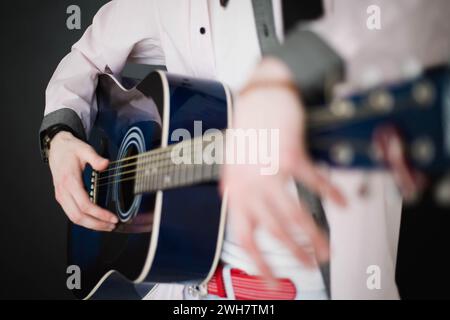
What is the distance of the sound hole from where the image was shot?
2.87ft

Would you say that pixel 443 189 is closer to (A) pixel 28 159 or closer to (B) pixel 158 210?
(B) pixel 158 210

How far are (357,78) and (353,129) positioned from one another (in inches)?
2.8

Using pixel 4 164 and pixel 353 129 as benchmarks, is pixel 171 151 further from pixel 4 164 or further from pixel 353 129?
pixel 4 164

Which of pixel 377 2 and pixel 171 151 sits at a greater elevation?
pixel 377 2

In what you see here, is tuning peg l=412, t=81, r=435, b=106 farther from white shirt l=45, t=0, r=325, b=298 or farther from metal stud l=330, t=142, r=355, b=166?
white shirt l=45, t=0, r=325, b=298

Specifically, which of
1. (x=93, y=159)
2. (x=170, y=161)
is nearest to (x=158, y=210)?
(x=170, y=161)

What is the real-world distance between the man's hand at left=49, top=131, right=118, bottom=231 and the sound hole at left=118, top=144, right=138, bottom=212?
0.04m

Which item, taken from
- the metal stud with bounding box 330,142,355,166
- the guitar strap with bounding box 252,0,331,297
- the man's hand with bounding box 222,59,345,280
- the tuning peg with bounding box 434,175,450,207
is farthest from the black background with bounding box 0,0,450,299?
the tuning peg with bounding box 434,175,450,207

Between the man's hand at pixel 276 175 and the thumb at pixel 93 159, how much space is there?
47 centimetres

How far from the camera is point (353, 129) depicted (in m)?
0.47

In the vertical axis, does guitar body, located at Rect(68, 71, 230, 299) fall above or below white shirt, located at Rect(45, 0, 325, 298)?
below

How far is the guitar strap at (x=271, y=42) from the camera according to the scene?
2.32ft

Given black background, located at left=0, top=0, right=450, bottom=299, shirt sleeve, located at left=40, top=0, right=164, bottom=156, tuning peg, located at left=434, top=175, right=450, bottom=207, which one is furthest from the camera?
black background, located at left=0, top=0, right=450, bottom=299

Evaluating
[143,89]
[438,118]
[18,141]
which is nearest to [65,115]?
[143,89]
